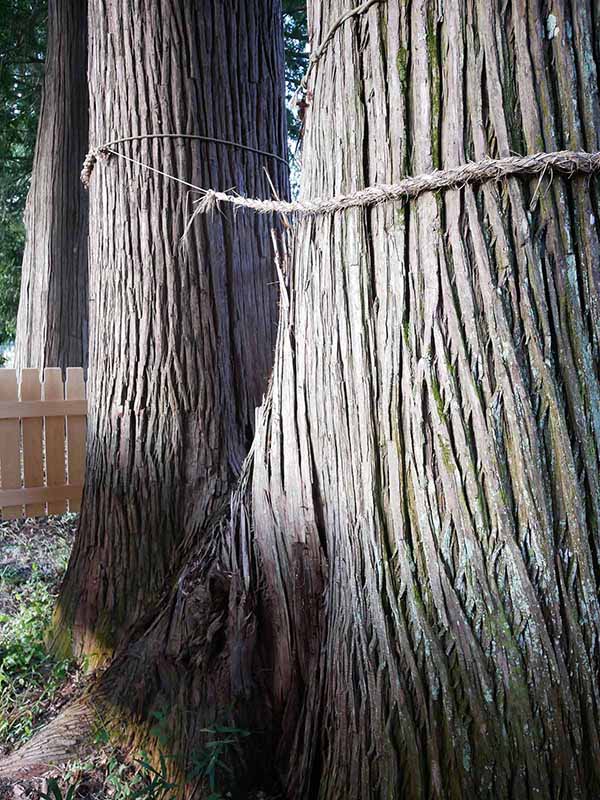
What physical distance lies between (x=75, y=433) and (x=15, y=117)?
8.06 m

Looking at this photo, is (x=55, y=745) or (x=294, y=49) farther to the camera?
(x=294, y=49)

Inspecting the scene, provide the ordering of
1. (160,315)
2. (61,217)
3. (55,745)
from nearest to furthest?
(55,745), (160,315), (61,217)

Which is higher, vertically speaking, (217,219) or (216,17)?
(216,17)

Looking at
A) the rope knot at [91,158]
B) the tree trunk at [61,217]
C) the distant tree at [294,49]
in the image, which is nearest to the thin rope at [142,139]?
the rope knot at [91,158]

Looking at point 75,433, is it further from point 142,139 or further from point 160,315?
point 142,139

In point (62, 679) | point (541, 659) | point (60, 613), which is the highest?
point (541, 659)

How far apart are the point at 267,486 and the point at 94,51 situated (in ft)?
8.51

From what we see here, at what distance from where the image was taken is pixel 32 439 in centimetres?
547

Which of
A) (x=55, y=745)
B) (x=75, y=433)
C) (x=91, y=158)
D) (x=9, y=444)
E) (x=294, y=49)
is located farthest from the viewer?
(x=294, y=49)

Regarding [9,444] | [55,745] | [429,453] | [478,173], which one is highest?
[478,173]

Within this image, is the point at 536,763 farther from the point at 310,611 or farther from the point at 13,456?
the point at 13,456

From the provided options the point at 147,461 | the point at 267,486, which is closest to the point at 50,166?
the point at 147,461

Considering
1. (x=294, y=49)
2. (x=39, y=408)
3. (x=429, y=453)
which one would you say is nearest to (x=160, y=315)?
(x=429, y=453)

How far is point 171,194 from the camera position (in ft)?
10.7
